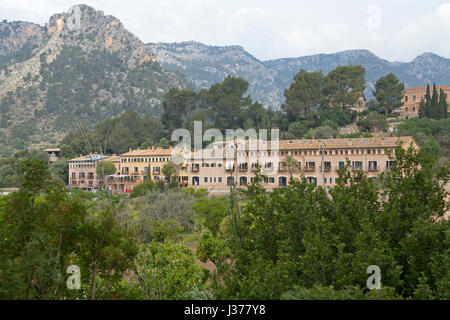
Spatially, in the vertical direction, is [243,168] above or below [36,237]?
above

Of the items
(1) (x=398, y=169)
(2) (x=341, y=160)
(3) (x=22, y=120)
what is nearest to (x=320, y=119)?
(2) (x=341, y=160)

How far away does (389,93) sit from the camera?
72062 millimetres

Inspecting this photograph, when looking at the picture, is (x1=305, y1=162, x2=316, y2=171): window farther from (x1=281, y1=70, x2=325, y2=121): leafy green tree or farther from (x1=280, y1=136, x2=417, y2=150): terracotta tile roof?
(x1=281, y1=70, x2=325, y2=121): leafy green tree

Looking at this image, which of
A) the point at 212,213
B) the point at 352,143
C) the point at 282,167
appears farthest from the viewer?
the point at 282,167

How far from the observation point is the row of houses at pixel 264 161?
46.3 meters

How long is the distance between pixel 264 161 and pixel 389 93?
106 ft

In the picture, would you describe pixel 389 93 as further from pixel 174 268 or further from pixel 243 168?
pixel 174 268

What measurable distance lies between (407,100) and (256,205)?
77797 mm

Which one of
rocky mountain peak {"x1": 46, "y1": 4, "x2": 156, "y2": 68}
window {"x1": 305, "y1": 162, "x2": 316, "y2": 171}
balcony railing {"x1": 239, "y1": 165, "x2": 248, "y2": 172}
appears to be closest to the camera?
window {"x1": 305, "y1": 162, "x2": 316, "y2": 171}

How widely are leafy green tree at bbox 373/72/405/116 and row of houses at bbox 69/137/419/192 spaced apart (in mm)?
25899

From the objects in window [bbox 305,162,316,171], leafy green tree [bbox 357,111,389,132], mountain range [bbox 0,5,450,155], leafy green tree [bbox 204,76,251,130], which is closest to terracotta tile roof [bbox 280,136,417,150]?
window [bbox 305,162,316,171]

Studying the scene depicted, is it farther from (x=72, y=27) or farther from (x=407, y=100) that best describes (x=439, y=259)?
(x=72, y=27)

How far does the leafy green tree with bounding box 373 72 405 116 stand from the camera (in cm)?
7188

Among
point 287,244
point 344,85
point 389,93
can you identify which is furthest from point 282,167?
point 287,244
